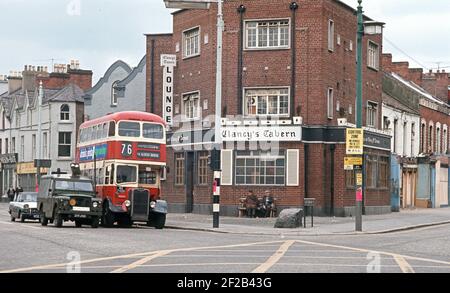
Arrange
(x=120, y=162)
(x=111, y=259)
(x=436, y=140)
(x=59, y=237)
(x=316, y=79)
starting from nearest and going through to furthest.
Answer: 1. (x=111, y=259)
2. (x=59, y=237)
3. (x=120, y=162)
4. (x=316, y=79)
5. (x=436, y=140)

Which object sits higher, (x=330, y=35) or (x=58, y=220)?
(x=330, y=35)

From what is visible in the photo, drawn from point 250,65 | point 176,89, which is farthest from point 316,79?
point 176,89

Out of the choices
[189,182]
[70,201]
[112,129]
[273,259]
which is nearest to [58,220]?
[70,201]

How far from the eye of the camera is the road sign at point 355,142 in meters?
32.5

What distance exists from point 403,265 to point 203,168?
2722 centimetres

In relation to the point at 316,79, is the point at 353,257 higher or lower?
lower

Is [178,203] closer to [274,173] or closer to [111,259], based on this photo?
[274,173]

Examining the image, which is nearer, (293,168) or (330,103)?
(293,168)

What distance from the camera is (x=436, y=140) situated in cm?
6238

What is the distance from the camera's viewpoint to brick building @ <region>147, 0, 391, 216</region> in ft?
137

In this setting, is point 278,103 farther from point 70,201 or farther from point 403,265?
point 403,265

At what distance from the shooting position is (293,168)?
4166cm

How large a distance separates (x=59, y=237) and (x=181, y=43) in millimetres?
22318

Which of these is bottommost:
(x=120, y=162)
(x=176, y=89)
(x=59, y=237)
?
(x=59, y=237)
